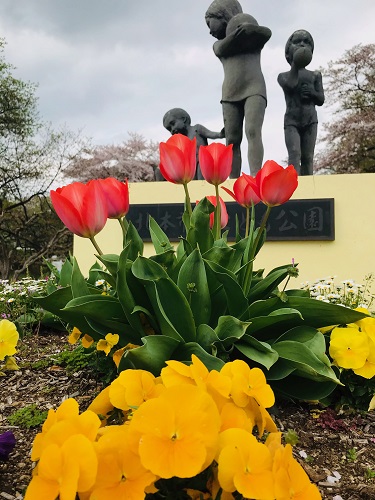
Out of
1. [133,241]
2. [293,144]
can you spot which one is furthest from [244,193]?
[293,144]

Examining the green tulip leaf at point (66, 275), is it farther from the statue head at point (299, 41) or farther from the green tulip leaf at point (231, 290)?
the statue head at point (299, 41)

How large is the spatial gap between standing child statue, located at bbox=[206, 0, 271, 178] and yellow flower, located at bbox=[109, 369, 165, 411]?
5.03m

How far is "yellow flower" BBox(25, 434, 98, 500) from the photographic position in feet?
1.70

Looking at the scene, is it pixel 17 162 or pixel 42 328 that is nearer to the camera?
pixel 42 328

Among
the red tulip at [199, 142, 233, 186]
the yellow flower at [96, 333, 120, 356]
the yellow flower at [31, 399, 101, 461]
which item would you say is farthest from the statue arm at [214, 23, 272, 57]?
the yellow flower at [31, 399, 101, 461]

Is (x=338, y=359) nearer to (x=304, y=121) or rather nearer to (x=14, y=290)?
(x=14, y=290)

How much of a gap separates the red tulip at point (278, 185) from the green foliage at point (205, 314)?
0.69 ft

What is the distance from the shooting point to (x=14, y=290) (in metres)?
3.81

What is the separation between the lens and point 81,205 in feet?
3.97

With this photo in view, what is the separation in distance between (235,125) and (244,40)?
1003mm

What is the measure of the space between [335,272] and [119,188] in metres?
4.10

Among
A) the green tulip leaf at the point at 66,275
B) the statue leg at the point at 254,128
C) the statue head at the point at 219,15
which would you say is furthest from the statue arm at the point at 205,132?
the green tulip leaf at the point at 66,275

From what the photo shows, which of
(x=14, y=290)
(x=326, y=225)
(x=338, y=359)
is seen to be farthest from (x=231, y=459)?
(x=326, y=225)

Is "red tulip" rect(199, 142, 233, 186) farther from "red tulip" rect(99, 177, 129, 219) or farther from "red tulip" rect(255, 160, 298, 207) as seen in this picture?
"red tulip" rect(99, 177, 129, 219)
